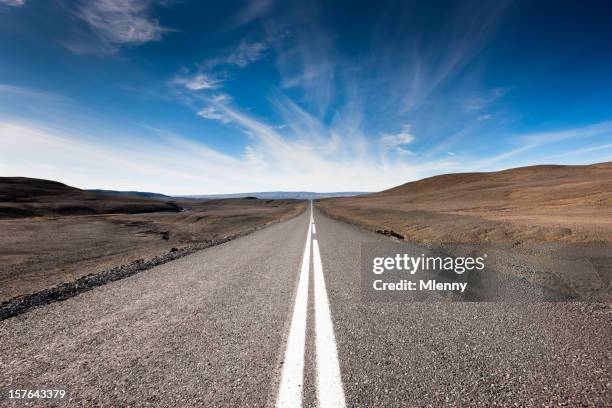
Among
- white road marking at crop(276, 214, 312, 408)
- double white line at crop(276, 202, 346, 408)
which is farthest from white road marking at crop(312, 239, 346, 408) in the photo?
white road marking at crop(276, 214, 312, 408)

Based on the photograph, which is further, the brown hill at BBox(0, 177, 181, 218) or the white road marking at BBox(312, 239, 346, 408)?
the brown hill at BBox(0, 177, 181, 218)

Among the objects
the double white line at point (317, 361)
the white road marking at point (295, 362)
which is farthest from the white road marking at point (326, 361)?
the white road marking at point (295, 362)

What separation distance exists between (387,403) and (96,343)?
10.9 ft

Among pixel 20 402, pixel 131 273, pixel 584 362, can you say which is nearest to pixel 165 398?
pixel 20 402

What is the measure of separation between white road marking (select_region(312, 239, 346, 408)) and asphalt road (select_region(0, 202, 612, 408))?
0.04 ft

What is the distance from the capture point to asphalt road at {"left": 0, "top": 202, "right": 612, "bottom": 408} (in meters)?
2.39

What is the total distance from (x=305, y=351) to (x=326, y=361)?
1.03 feet

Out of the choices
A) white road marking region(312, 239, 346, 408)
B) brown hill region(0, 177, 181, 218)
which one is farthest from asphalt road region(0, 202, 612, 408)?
brown hill region(0, 177, 181, 218)

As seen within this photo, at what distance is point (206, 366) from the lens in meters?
2.84

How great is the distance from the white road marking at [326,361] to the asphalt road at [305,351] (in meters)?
0.01

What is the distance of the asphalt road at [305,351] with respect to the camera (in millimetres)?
2393

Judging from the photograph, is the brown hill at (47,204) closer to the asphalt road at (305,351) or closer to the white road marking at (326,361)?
the asphalt road at (305,351)

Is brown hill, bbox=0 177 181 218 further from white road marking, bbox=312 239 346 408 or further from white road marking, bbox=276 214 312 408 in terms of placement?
white road marking, bbox=312 239 346 408

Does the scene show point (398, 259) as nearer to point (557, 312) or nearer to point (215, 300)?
point (557, 312)
